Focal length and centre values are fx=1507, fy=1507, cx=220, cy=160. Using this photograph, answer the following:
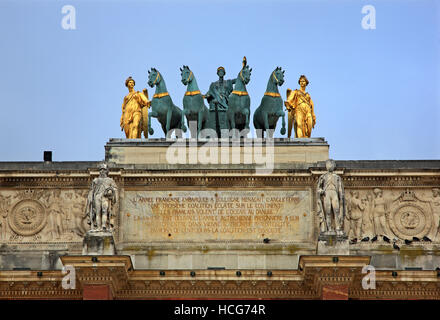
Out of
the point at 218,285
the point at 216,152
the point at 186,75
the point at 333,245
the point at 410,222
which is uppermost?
the point at 186,75

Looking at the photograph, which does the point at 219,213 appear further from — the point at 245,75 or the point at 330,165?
the point at 245,75

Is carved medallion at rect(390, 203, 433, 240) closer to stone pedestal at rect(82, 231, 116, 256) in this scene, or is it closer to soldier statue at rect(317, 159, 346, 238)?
soldier statue at rect(317, 159, 346, 238)

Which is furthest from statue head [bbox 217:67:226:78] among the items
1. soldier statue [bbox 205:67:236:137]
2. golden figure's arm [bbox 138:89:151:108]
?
golden figure's arm [bbox 138:89:151:108]

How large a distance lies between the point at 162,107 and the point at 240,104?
239 centimetres

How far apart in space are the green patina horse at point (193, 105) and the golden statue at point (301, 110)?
2636 millimetres

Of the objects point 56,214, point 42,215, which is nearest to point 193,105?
point 56,214

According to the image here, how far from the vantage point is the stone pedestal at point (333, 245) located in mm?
41781

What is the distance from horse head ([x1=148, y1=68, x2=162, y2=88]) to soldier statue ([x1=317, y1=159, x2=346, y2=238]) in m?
6.63

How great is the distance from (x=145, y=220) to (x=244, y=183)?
10.2 feet

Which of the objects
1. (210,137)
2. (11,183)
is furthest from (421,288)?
(11,183)

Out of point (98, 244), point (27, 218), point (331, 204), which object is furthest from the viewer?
point (27, 218)

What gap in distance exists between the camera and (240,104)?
46.0m

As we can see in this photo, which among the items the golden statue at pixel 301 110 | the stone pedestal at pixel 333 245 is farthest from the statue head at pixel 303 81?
the stone pedestal at pixel 333 245

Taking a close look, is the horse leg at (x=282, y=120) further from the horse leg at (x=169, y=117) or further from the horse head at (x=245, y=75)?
the horse leg at (x=169, y=117)
